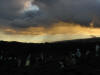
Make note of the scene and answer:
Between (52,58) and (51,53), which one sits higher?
(51,53)

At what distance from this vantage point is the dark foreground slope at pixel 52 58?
Answer: 87.0ft

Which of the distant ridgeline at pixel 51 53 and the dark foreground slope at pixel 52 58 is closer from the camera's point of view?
the dark foreground slope at pixel 52 58

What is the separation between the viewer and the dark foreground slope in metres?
26.5

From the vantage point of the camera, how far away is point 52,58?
2866cm

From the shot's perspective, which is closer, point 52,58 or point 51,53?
point 52,58

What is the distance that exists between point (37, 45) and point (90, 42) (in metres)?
8.62

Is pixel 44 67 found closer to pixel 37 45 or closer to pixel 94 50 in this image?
pixel 37 45

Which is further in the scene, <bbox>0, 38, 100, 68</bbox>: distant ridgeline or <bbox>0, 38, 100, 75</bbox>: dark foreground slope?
<bbox>0, 38, 100, 68</bbox>: distant ridgeline

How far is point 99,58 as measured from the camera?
84.8 feet

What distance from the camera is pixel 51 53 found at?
29.3 metres

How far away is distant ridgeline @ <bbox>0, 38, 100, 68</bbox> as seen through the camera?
2692 cm

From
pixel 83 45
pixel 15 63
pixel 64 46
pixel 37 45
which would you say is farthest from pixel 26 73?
pixel 83 45

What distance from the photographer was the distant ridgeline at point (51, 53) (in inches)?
1060

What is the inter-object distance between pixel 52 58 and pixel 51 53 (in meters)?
0.95
